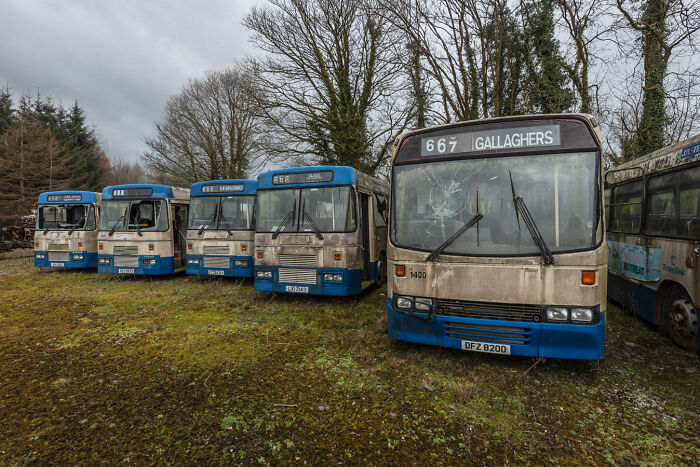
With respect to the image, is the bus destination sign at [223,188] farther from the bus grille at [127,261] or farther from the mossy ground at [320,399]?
the mossy ground at [320,399]

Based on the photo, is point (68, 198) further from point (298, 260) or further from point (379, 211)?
point (379, 211)

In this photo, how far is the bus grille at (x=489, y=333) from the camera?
3916mm

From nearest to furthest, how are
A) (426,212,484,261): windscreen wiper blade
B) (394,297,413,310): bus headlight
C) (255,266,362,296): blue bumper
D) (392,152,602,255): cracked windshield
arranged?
(392,152,602,255): cracked windshield < (426,212,484,261): windscreen wiper blade < (394,297,413,310): bus headlight < (255,266,362,296): blue bumper

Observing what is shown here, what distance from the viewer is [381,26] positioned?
686 inches

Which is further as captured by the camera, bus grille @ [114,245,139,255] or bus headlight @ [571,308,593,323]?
bus grille @ [114,245,139,255]

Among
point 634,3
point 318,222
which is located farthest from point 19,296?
point 634,3

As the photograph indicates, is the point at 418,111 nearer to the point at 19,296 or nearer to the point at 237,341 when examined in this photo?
the point at 237,341

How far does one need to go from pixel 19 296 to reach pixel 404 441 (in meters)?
10.6

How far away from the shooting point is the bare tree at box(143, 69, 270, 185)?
2638 centimetres

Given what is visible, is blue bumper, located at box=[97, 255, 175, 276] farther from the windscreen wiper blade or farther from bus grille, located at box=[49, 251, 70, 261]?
the windscreen wiper blade

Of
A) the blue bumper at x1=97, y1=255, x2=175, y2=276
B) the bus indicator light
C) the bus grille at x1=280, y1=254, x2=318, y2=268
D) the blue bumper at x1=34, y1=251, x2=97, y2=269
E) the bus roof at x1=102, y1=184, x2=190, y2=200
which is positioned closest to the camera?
the bus indicator light

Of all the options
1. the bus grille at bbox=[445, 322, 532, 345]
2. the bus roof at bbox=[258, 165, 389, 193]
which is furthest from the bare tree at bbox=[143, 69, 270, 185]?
the bus grille at bbox=[445, 322, 532, 345]

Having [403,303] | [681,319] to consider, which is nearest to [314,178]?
[403,303]

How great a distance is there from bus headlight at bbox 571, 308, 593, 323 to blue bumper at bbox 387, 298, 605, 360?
63 millimetres
